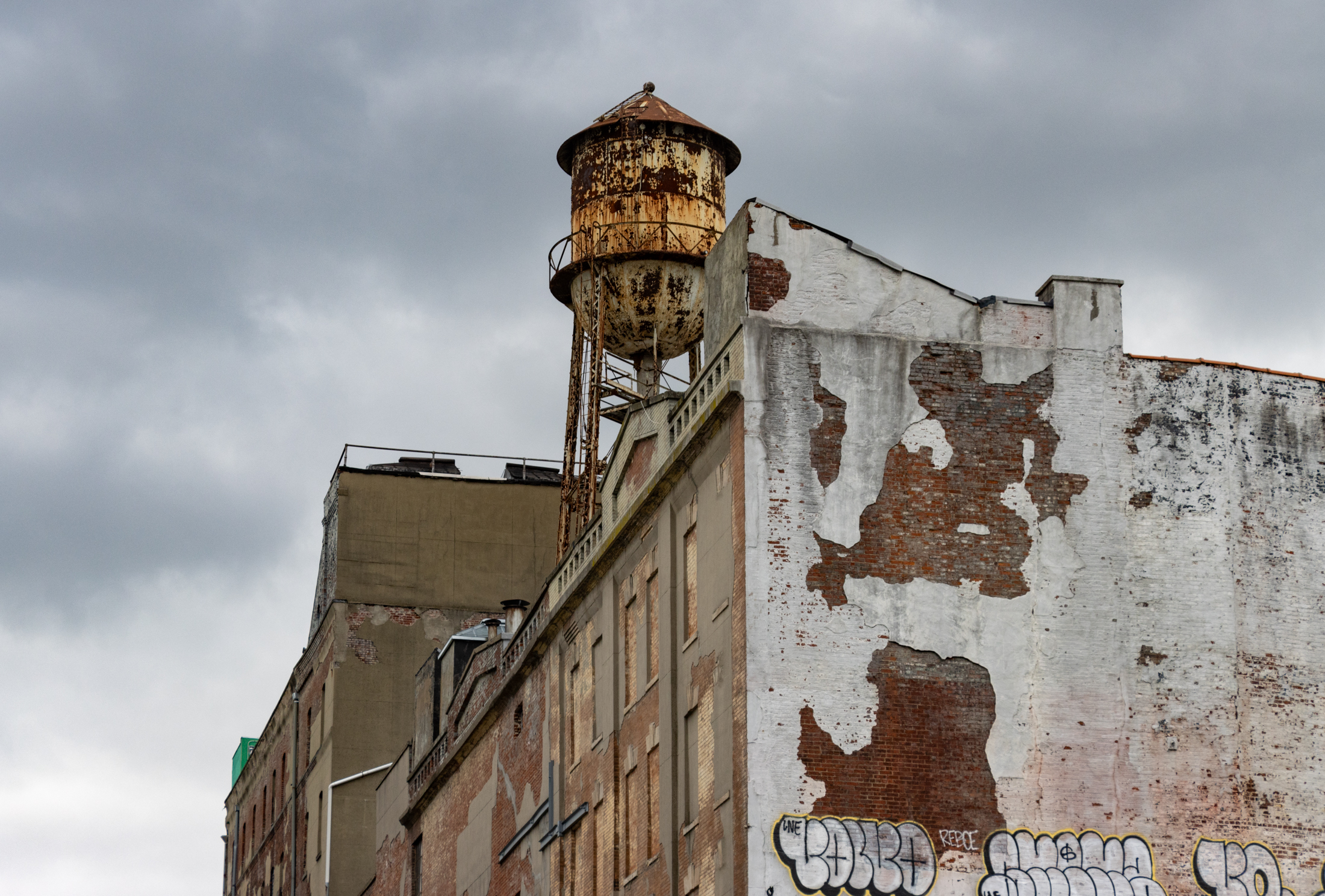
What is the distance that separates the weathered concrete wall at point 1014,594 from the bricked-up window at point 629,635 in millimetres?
5723

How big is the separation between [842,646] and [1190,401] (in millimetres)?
6395

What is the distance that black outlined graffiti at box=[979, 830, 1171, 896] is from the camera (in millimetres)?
28484

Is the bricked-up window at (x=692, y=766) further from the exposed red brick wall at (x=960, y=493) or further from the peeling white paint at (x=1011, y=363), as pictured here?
the peeling white paint at (x=1011, y=363)

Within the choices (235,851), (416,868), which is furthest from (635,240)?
(235,851)

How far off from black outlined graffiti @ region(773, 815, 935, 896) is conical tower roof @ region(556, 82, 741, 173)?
911 inches

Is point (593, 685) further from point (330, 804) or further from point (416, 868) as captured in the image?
point (330, 804)

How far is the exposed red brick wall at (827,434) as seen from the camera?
97.9 feet

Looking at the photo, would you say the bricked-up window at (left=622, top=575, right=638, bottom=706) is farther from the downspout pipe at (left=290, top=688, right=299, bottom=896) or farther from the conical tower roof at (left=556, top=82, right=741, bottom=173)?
the downspout pipe at (left=290, top=688, right=299, bottom=896)

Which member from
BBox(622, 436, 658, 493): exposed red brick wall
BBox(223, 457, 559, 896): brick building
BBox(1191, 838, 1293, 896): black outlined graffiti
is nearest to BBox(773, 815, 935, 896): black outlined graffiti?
BBox(1191, 838, 1293, 896): black outlined graffiti

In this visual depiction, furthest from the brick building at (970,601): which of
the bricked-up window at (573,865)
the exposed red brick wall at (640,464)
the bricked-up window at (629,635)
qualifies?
the bricked-up window at (573,865)

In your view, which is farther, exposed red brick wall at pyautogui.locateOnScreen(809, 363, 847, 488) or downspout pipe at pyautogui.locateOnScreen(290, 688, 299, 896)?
downspout pipe at pyautogui.locateOnScreen(290, 688, 299, 896)

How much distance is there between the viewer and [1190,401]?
102ft

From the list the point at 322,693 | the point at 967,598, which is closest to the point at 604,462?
the point at 322,693

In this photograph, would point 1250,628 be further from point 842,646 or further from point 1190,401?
point 842,646
